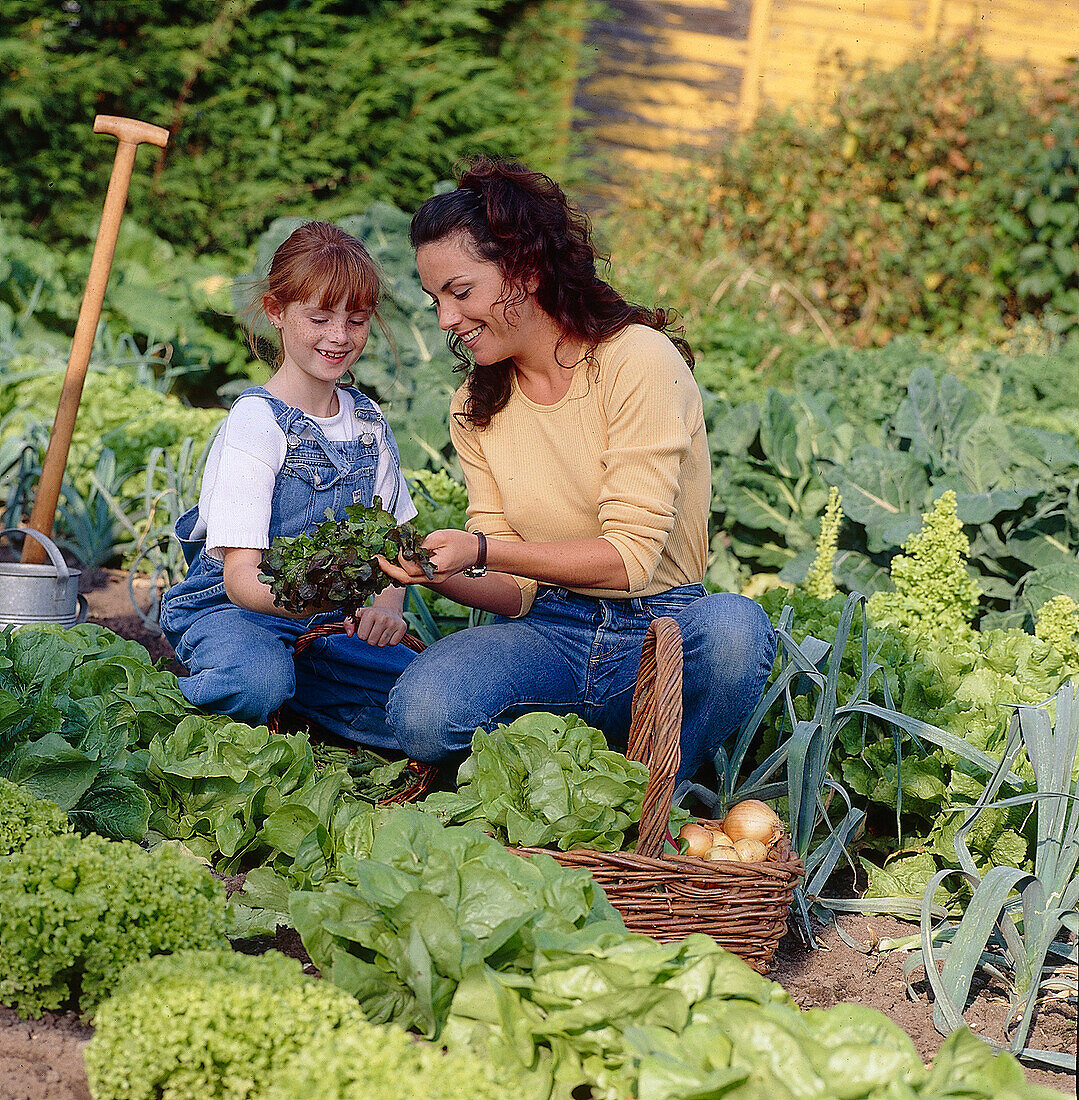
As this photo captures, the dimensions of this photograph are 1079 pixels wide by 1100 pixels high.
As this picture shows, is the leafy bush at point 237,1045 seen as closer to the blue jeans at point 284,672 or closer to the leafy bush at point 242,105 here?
the blue jeans at point 284,672

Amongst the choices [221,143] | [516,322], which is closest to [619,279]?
[221,143]

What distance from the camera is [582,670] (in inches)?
104

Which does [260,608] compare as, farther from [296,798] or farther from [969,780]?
[969,780]

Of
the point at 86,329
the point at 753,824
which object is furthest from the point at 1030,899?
the point at 86,329

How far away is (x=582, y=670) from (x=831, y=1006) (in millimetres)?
890

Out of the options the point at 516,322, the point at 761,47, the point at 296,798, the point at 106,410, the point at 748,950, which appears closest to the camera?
the point at 748,950

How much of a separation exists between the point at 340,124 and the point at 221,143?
699 millimetres

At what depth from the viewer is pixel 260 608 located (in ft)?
8.48

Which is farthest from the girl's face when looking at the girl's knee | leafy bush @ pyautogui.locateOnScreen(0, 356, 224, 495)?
leafy bush @ pyautogui.locateOnScreen(0, 356, 224, 495)

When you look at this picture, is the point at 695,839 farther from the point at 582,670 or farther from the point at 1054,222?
the point at 1054,222

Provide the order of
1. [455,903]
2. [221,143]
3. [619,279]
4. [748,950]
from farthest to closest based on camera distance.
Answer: [619,279]
[221,143]
[748,950]
[455,903]

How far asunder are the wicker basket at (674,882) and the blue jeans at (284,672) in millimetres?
896

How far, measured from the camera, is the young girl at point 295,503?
2.60 m

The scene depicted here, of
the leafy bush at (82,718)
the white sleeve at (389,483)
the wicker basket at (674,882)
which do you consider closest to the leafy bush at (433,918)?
the wicker basket at (674,882)
